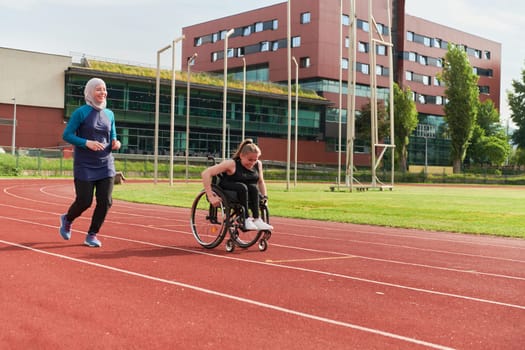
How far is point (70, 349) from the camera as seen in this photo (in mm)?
4145

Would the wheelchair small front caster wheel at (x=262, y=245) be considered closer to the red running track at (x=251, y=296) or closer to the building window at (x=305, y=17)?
the red running track at (x=251, y=296)

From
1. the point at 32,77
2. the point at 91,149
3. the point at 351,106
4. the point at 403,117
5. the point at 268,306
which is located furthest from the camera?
the point at 403,117

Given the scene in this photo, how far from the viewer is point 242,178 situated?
29.3ft

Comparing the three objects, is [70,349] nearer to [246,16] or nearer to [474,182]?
[474,182]

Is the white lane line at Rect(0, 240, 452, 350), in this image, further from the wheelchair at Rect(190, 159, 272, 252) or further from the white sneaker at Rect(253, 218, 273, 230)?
the white sneaker at Rect(253, 218, 273, 230)

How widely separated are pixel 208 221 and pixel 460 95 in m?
68.7

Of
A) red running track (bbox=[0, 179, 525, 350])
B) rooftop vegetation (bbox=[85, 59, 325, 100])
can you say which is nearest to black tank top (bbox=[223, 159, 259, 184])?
red running track (bbox=[0, 179, 525, 350])

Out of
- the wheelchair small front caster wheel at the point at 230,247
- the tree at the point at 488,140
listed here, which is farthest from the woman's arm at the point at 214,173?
the tree at the point at 488,140

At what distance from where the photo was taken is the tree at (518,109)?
87.4 meters

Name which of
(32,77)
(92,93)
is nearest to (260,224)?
(92,93)

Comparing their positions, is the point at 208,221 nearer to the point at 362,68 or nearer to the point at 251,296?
the point at 251,296

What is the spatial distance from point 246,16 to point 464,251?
74.3m

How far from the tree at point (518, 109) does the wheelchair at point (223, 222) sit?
85048mm

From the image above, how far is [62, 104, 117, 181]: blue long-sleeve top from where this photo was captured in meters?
8.53
